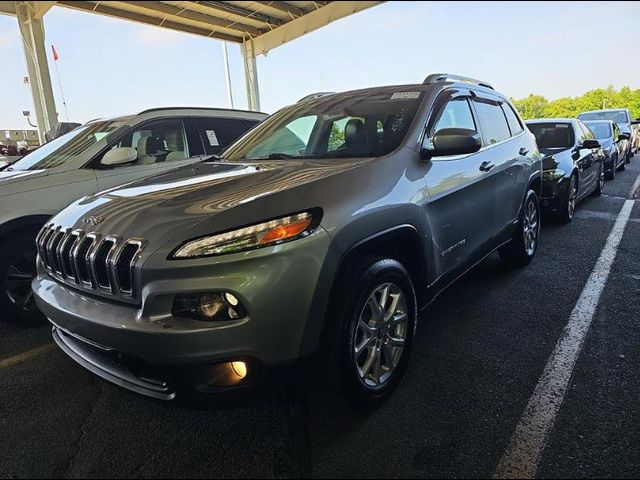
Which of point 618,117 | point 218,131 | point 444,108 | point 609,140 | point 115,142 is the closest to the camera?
point 444,108

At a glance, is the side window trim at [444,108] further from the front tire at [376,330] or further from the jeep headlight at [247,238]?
the jeep headlight at [247,238]

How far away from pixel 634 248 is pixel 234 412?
476 centimetres

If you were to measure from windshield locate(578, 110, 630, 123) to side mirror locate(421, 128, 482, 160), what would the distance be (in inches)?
587

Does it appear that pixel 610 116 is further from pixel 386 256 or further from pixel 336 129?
pixel 386 256

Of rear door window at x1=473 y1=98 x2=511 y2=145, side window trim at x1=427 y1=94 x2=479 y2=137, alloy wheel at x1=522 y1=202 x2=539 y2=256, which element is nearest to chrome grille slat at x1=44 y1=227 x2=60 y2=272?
side window trim at x1=427 y1=94 x2=479 y2=137

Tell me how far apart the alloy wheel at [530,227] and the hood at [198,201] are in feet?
8.43

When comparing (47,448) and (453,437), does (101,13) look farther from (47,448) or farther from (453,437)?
(453,437)

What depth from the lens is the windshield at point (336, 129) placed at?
9.00ft

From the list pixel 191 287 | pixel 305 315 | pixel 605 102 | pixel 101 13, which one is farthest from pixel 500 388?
pixel 605 102

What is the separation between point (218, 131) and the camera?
16.6 ft

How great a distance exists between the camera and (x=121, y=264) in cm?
192

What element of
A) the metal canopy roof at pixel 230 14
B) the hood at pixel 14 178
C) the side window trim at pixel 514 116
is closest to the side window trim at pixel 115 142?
the hood at pixel 14 178

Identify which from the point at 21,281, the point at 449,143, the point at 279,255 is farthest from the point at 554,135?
the point at 21,281

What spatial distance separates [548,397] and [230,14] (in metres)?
2.35
